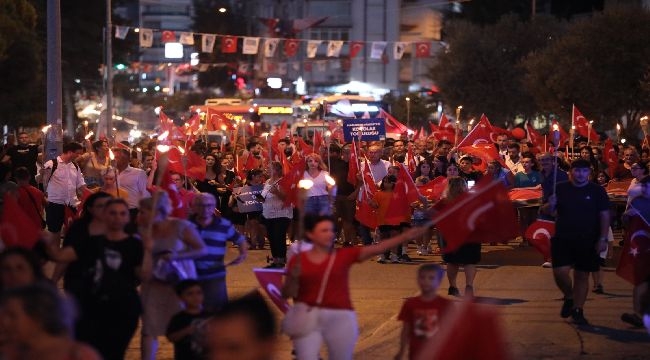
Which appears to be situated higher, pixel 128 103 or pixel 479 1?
pixel 479 1

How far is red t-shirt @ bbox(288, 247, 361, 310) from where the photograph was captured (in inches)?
292

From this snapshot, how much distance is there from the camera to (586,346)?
1031cm

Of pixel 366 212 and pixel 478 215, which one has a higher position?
pixel 478 215

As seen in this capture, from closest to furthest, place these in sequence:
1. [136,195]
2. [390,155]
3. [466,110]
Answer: [136,195] → [390,155] → [466,110]

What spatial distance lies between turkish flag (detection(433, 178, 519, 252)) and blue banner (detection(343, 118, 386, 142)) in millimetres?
14070

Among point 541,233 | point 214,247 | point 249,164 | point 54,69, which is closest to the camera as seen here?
point 214,247

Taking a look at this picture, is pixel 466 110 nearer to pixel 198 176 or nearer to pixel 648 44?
pixel 648 44

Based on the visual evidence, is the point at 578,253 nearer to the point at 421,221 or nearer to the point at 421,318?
the point at 421,318

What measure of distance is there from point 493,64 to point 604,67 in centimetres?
1040

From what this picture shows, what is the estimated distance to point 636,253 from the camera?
10.9m

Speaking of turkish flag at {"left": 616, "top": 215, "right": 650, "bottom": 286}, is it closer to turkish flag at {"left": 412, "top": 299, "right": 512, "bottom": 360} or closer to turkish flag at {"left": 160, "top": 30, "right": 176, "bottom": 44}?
turkish flag at {"left": 412, "top": 299, "right": 512, "bottom": 360}

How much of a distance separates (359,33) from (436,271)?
233 feet

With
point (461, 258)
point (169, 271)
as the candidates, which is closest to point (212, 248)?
point (169, 271)

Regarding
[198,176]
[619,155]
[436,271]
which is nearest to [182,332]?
[436,271]
